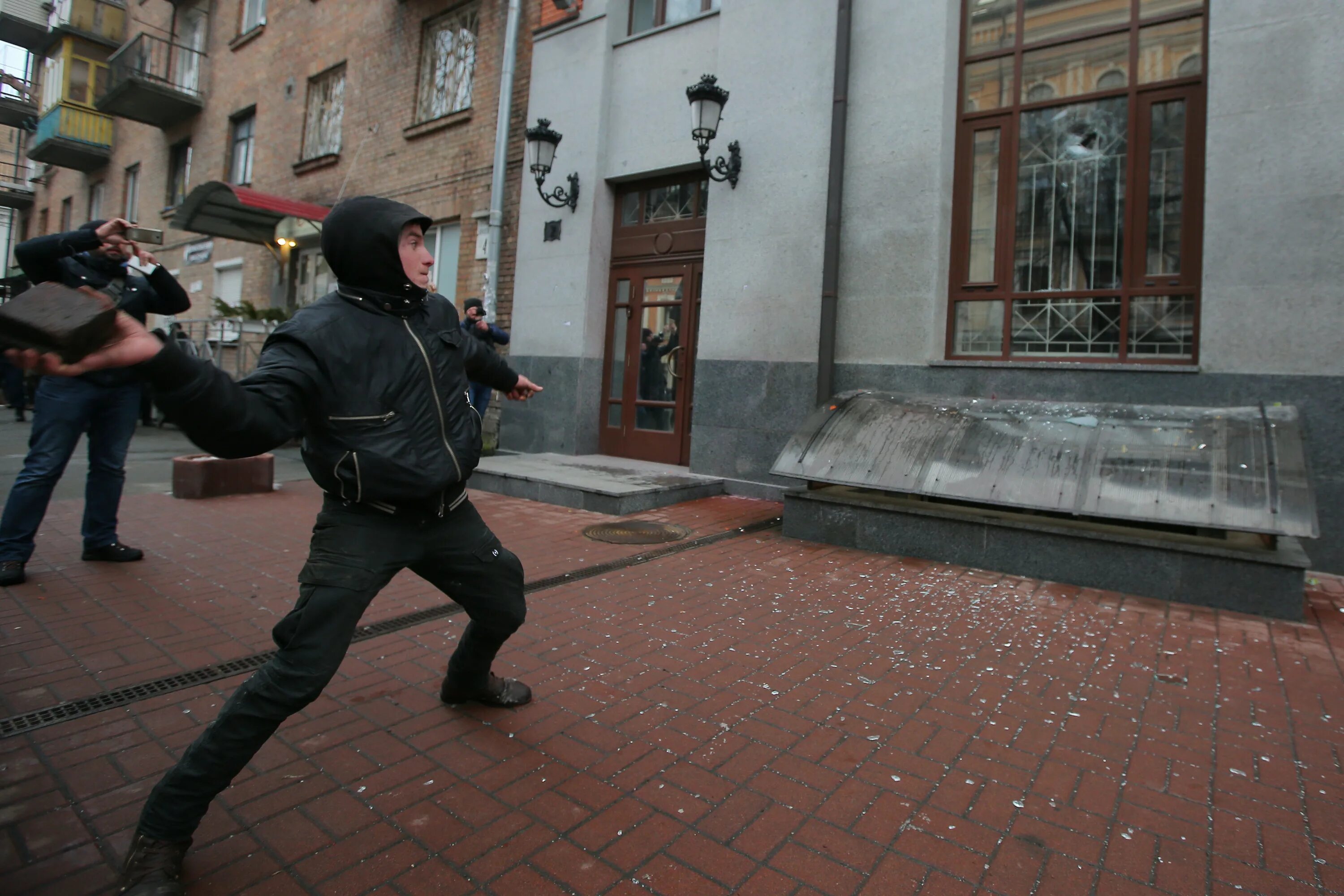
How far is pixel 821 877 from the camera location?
2023 mm

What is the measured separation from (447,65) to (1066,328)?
1009cm

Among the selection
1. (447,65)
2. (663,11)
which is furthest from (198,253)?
(663,11)

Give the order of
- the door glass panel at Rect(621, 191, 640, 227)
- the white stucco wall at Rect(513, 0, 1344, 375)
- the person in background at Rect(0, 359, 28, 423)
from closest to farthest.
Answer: the white stucco wall at Rect(513, 0, 1344, 375) < the door glass panel at Rect(621, 191, 640, 227) < the person in background at Rect(0, 359, 28, 423)

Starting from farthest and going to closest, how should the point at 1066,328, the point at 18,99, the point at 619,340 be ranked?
1. the point at 18,99
2. the point at 619,340
3. the point at 1066,328

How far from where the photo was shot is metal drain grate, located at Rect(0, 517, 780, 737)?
2770 mm

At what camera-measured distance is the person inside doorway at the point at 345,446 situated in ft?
6.12

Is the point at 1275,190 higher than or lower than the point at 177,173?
lower

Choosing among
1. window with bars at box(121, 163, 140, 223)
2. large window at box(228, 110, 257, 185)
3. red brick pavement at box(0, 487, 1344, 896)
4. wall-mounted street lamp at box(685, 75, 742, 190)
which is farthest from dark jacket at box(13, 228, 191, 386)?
window with bars at box(121, 163, 140, 223)

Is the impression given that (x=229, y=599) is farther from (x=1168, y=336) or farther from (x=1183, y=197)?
(x=1183, y=197)

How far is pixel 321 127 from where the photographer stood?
14.7 meters

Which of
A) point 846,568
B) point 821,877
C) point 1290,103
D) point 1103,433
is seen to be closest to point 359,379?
point 821,877

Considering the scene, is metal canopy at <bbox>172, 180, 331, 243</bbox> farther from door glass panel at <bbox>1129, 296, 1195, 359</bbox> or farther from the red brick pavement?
door glass panel at <bbox>1129, 296, 1195, 359</bbox>

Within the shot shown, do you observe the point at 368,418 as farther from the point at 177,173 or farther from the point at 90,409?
the point at 177,173

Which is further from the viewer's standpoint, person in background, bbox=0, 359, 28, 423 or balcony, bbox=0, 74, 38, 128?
balcony, bbox=0, 74, 38, 128
